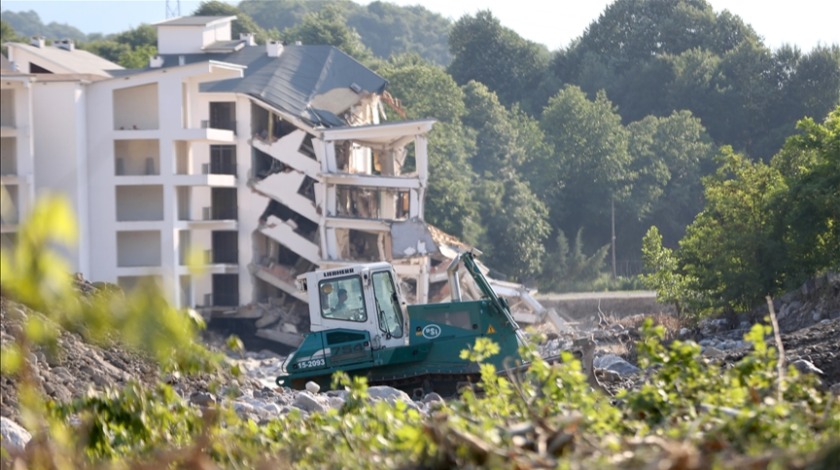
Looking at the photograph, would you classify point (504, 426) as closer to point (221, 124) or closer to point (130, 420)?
point (130, 420)

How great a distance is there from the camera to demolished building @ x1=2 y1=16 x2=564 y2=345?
160ft

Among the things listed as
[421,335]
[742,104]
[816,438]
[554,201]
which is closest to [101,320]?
[816,438]

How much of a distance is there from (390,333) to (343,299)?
894mm

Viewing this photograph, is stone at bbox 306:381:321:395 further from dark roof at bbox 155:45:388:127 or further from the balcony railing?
the balcony railing

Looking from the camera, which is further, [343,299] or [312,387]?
[343,299]

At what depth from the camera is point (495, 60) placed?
9581 cm

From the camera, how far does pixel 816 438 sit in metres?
8.38

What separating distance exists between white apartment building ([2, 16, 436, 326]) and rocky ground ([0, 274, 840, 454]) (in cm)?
1723

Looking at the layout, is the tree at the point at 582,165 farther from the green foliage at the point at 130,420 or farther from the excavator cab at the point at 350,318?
the green foliage at the point at 130,420

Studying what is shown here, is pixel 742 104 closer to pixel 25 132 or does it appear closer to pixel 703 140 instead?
pixel 703 140

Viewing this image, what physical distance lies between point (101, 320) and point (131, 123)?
1761 inches

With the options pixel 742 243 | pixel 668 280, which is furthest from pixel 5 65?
pixel 742 243

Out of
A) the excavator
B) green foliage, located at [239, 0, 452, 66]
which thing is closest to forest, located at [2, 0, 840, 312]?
the excavator

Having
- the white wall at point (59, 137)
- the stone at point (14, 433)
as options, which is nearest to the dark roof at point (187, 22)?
the white wall at point (59, 137)
